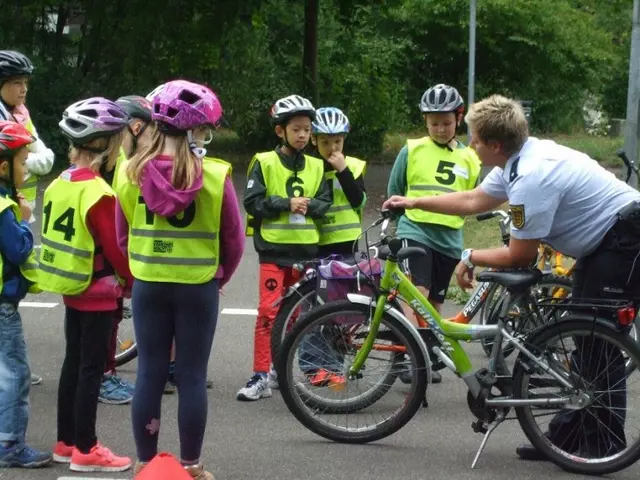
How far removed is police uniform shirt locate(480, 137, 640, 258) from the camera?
5.59 m

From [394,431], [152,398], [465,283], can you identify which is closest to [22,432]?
[152,398]

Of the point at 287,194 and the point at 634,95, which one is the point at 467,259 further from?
the point at 634,95

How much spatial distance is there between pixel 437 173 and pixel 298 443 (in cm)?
206

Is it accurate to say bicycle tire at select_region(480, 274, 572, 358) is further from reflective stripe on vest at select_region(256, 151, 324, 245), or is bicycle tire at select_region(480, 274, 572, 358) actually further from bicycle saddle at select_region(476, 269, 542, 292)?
reflective stripe on vest at select_region(256, 151, 324, 245)

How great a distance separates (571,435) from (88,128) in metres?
2.79

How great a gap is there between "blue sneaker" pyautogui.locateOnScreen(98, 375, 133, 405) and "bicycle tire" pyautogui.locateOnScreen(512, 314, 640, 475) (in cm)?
245

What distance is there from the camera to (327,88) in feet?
80.0

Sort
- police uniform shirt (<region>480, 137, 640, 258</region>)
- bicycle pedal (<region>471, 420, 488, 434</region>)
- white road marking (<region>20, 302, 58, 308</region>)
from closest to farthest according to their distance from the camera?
police uniform shirt (<region>480, 137, 640, 258</region>)
bicycle pedal (<region>471, 420, 488, 434</region>)
white road marking (<region>20, 302, 58, 308</region>)

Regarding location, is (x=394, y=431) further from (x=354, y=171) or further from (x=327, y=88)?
(x=327, y=88)

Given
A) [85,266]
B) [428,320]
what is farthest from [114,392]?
[428,320]

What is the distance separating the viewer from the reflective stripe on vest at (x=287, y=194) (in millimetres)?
7164

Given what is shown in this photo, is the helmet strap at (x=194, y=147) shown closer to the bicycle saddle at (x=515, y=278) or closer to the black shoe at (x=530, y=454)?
the bicycle saddle at (x=515, y=278)

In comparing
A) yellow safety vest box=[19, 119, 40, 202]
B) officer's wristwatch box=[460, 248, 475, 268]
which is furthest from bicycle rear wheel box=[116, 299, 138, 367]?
officer's wristwatch box=[460, 248, 475, 268]

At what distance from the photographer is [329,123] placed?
7.25 m
